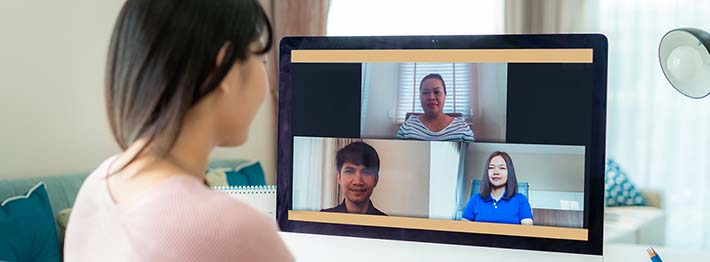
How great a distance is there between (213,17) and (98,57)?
292 centimetres

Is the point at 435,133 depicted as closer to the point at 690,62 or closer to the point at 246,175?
the point at 690,62

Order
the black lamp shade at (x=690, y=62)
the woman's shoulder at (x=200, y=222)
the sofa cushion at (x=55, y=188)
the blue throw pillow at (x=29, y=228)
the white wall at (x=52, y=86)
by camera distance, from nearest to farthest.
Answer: the woman's shoulder at (x=200, y=222)
the black lamp shade at (x=690, y=62)
the blue throw pillow at (x=29, y=228)
the sofa cushion at (x=55, y=188)
the white wall at (x=52, y=86)

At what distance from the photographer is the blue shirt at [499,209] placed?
1.43 metres

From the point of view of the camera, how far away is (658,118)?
461 centimetres

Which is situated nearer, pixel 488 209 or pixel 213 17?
pixel 213 17

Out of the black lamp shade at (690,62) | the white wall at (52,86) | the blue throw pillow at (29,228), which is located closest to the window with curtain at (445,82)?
the black lamp shade at (690,62)

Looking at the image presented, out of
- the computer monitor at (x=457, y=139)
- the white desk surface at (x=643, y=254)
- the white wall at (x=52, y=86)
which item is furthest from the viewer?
the white wall at (x=52, y=86)

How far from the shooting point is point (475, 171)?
1438mm

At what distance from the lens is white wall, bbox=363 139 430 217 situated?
1.47 meters

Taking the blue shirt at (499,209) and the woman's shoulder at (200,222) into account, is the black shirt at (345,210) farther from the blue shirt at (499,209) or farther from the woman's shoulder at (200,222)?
the woman's shoulder at (200,222)

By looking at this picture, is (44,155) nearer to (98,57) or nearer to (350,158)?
(98,57)

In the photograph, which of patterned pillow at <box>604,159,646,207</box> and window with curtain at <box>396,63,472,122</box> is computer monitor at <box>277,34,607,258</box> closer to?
window with curtain at <box>396,63,472,122</box>

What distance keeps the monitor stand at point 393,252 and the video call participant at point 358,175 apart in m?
0.06

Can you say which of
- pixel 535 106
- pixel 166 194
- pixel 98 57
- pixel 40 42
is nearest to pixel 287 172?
pixel 535 106
